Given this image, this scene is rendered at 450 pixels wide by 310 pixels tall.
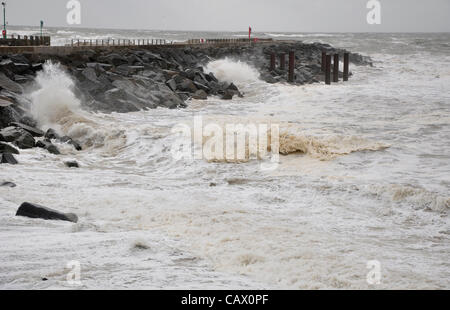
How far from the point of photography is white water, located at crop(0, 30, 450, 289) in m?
6.06

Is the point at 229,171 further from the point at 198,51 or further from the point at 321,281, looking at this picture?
the point at 198,51

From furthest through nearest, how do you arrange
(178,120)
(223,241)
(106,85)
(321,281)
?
(106,85)
(178,120)
(223,241)
(321,281)

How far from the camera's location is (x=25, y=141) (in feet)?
41.4

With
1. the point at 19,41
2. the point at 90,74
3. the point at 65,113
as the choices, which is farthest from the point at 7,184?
the point at 19,41

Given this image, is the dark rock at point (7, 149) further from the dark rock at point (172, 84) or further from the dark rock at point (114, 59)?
the dark rock at point (114, 59)

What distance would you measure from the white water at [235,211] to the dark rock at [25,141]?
742 millimetres

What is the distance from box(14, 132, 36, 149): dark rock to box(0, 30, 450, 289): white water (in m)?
0.74

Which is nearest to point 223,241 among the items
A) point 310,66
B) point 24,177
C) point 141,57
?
point 24,177

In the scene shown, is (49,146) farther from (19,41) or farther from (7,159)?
Answer: (19,41)

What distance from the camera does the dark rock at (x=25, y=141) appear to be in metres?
12.5

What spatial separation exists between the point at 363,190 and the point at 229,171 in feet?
9.61

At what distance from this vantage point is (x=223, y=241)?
7094 millimetres

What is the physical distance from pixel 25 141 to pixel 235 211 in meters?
6.55
